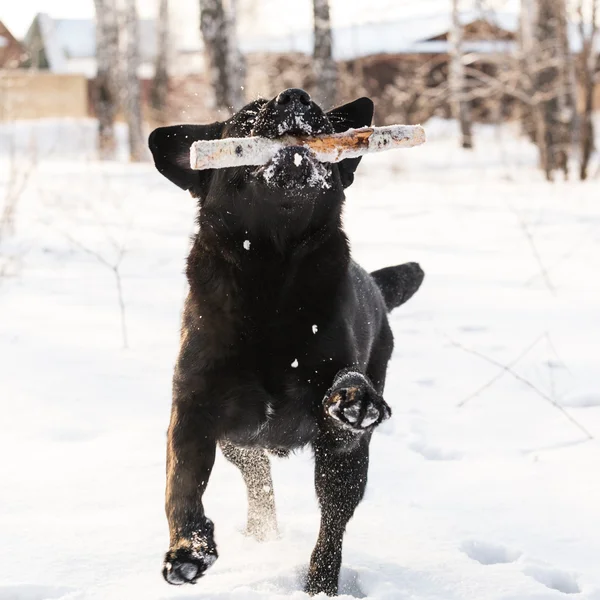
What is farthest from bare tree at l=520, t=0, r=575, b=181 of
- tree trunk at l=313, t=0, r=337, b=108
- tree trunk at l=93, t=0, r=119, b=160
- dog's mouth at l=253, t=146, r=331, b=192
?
dog's mouth at l=253, t=146, r=331, b=192

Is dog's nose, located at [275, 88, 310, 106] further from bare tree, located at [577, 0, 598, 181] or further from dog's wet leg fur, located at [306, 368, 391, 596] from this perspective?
bare tree, located at [577, 0, 598, 181]

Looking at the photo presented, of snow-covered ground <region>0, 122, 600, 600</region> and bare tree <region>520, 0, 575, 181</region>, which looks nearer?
snow-covered ground <region>0, 122, 600, 600</region>

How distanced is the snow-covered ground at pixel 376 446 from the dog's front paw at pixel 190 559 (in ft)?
0.68

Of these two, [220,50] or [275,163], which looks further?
[220,50]

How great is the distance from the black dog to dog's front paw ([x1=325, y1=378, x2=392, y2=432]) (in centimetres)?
2

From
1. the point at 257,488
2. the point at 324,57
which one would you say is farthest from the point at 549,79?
the point at 257,488

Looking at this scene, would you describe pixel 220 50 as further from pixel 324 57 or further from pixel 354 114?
pixel 354 114

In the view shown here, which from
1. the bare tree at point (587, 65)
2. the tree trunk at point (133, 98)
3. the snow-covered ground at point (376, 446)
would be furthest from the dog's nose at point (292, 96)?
the tree trunk at point (133, 98)

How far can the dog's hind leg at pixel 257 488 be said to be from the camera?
3045mm

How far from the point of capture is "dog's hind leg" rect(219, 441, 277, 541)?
3045 millimetres

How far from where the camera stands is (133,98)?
2008cm

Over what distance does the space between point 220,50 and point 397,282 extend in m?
11.3

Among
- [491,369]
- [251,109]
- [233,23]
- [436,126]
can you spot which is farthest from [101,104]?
[251,109]

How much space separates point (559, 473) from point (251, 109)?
190 centimetres
